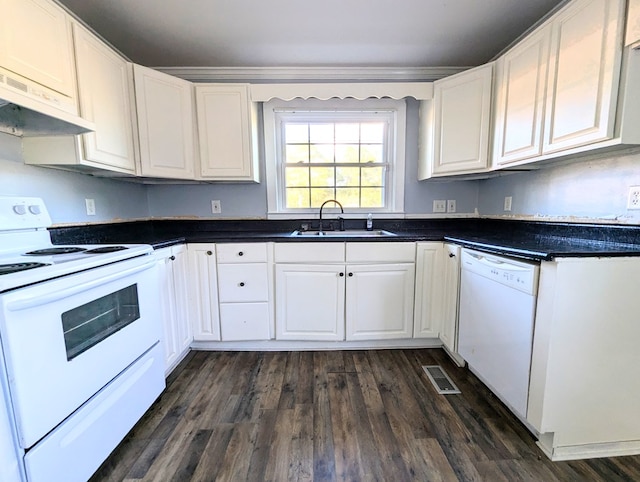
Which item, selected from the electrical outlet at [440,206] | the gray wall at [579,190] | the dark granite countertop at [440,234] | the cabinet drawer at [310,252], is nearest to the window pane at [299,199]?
the dark granite countertop at [440,234]

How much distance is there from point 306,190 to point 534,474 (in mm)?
2293

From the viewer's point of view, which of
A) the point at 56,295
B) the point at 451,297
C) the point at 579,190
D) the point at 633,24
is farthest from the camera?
the point at 451,297

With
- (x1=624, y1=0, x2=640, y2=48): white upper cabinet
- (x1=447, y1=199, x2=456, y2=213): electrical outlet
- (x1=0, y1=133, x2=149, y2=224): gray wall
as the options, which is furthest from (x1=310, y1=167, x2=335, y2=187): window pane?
(x1=624, y1=0, x2=640, y2=48): white upper cabinet

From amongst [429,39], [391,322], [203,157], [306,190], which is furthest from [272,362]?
[429,39]

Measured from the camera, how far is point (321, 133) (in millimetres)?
2559

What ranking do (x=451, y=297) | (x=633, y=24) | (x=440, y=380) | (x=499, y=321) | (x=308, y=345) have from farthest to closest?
1. (x=308, y=345)
2. (x=451, y=297)
3. (x=440, y=380)
4. (x=499, y=321)
5. (x=633, y=24)

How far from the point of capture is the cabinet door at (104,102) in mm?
1477

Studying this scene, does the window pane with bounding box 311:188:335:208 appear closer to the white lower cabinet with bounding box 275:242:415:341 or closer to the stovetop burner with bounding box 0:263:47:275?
the white lower cabinet with bounding box 275:242:415:341

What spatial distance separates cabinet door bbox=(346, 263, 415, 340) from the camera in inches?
80.4

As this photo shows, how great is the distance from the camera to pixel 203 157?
218 cm

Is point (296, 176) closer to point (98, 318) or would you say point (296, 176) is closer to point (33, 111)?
point (33, 111)

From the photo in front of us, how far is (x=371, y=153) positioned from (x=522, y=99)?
1184mm

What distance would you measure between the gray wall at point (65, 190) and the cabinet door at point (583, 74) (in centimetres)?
277

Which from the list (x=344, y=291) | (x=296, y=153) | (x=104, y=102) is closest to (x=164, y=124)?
(x=104, y=102)
